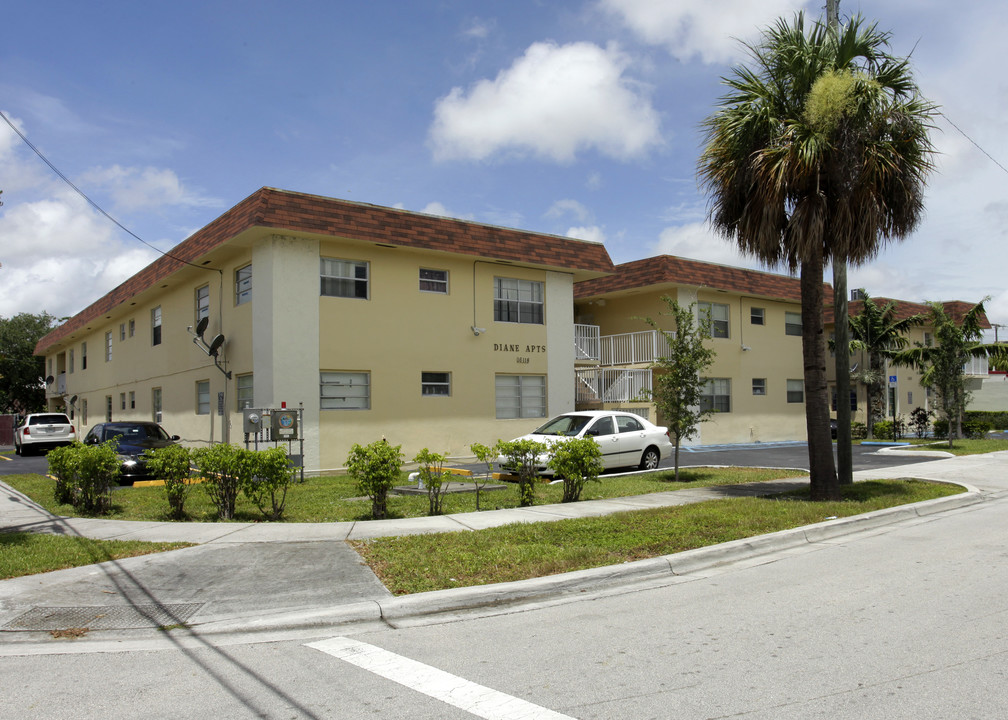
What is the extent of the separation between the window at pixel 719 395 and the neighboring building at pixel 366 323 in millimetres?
7444

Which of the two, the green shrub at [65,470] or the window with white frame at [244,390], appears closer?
the green shrub at [65,470]

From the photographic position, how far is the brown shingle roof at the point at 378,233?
17.8 meters

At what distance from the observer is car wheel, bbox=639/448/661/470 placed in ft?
59.3

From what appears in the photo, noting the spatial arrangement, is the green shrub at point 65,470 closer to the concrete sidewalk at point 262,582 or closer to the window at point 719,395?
the concrete sidewalk at point 262,582

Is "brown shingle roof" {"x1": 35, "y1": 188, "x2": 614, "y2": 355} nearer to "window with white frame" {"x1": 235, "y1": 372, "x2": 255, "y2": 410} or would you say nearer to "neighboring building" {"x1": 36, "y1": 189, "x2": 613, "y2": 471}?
"neighboring building" {"x1": 36, "y1": 189, "x2": 613, "y2": 471}

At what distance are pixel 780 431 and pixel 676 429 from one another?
16319mm

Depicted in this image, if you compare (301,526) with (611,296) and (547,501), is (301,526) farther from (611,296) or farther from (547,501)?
(611,296)

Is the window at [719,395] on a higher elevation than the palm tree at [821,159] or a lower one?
lower

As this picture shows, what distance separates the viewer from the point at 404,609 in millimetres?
6570

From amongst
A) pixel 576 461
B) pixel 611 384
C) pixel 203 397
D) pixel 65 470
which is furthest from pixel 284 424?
pixel 611 384

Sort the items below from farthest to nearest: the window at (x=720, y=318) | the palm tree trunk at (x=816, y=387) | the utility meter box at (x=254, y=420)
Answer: the window at (x=720, y=318) < the utility meter box at (x=254, y=420) < the palm tree trunk at (x=816, y=387)

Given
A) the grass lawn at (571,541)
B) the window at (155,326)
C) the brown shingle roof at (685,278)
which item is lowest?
the grass lawn at (571,541)

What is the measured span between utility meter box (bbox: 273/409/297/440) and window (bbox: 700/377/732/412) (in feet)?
53.0

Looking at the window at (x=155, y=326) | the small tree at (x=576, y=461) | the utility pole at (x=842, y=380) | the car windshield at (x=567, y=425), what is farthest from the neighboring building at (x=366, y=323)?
the utility pole at (x=842, y=380)
